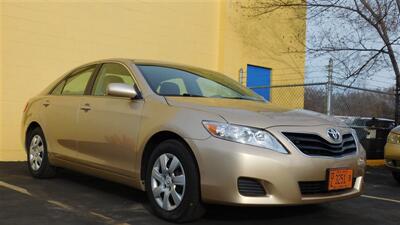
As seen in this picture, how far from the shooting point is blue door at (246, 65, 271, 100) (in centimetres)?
1367

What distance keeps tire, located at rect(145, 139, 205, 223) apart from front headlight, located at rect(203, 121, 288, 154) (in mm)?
368

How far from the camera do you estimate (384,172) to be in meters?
10.2

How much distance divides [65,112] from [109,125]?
1052mm

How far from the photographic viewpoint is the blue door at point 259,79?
13.7 m

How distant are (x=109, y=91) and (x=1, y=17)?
4.62 meters

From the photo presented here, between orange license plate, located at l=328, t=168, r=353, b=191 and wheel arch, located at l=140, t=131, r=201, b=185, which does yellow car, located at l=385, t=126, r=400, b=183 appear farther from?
wheel arch, located at l=140, t=131, r=201, b=185

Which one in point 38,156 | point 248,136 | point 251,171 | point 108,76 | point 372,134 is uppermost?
point 108,76

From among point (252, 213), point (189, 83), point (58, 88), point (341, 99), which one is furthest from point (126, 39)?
point (252, 213)

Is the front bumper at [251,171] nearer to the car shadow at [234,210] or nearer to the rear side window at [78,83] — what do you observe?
the car shadow at [234,210]

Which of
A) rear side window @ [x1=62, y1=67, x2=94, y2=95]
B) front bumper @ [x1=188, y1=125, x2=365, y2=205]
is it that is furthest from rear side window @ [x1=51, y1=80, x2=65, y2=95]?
front bumper @ [x1=188, y1=125, x2=365, y2=205]

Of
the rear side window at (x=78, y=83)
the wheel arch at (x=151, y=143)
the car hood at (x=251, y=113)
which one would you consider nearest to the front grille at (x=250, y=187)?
the car hood at (x=251, y=113)

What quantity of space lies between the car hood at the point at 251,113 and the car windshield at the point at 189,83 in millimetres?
284

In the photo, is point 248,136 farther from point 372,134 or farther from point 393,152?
point 372,134

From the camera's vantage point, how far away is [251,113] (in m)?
4.68
